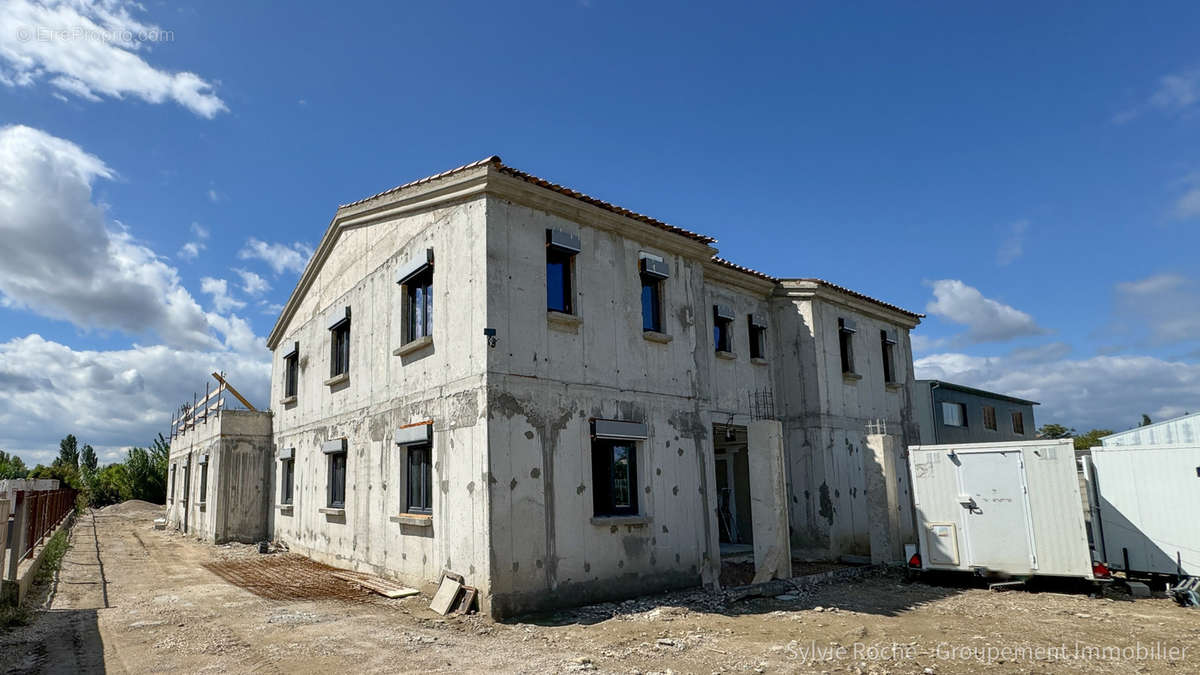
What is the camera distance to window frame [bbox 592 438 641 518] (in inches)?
416

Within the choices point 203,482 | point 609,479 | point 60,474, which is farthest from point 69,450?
point 609,479

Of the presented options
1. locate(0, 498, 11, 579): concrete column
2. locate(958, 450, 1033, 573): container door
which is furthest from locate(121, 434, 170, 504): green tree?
locate(958, 450, 1033, 573): container door

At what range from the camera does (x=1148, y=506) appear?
1115cm

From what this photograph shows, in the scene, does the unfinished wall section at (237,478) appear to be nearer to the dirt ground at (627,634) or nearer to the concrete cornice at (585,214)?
the dirt ground at (627,634)

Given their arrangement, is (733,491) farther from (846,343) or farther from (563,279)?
(563,279)

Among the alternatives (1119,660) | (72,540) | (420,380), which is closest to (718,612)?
(1119,660)

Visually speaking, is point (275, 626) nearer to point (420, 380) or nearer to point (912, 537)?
point (420, 380)

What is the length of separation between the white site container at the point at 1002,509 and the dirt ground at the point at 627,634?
0.52 meters

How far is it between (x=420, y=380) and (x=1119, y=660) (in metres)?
9.68

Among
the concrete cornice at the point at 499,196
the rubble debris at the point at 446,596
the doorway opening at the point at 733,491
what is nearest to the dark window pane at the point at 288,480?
the concrete cornice at the point at 499,196

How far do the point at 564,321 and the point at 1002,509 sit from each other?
26.5 feet

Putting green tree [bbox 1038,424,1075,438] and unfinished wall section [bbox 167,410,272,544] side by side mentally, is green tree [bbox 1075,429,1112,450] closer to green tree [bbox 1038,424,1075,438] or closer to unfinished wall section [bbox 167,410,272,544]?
green tree [bbox 1038,424,1075,438]

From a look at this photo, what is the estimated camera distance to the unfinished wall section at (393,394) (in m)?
9.81

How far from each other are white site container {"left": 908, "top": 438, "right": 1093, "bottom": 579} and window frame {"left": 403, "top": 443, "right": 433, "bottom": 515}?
869 centimetres
